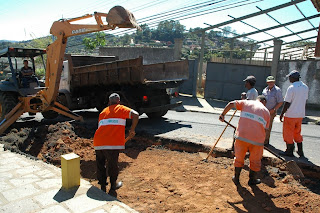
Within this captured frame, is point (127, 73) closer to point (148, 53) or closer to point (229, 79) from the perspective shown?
point (229, 79)

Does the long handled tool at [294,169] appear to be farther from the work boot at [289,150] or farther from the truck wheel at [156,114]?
the truck wheel at [156,114]

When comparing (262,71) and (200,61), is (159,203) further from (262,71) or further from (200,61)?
(200,61)

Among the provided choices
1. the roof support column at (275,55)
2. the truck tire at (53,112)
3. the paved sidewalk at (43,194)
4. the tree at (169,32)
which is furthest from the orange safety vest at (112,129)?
the tree at (169,32)

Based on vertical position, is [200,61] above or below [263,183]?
above

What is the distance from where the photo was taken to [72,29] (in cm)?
693

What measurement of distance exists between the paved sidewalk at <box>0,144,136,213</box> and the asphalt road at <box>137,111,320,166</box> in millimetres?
3554

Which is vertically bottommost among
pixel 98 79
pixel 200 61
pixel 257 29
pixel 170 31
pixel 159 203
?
pixel 159 203

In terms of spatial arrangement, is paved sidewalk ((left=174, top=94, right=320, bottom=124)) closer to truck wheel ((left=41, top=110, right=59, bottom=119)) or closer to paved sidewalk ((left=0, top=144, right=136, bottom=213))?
truck wheel ((left=41, top=110, right=59, bottom=119))

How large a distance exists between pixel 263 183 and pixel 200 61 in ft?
38.6

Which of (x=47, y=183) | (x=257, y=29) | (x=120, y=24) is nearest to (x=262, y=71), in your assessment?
(x=257, y=29)

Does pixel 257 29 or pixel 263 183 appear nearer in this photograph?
pixel 263 183

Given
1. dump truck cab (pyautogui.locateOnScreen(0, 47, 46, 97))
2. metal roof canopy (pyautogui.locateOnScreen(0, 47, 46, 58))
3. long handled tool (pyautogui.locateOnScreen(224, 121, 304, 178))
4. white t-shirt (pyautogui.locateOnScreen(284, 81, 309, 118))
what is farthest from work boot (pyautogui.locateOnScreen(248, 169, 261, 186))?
metal roof canopy (pyautogui.locateOnScreen(0, 47, 46, 58))

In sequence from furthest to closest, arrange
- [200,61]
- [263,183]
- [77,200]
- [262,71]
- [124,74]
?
1. [200,61]
2. [262,71]
3. [124,74]
4. [263,183]
5. [77,200]

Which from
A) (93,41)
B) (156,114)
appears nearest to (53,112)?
(156,114)
